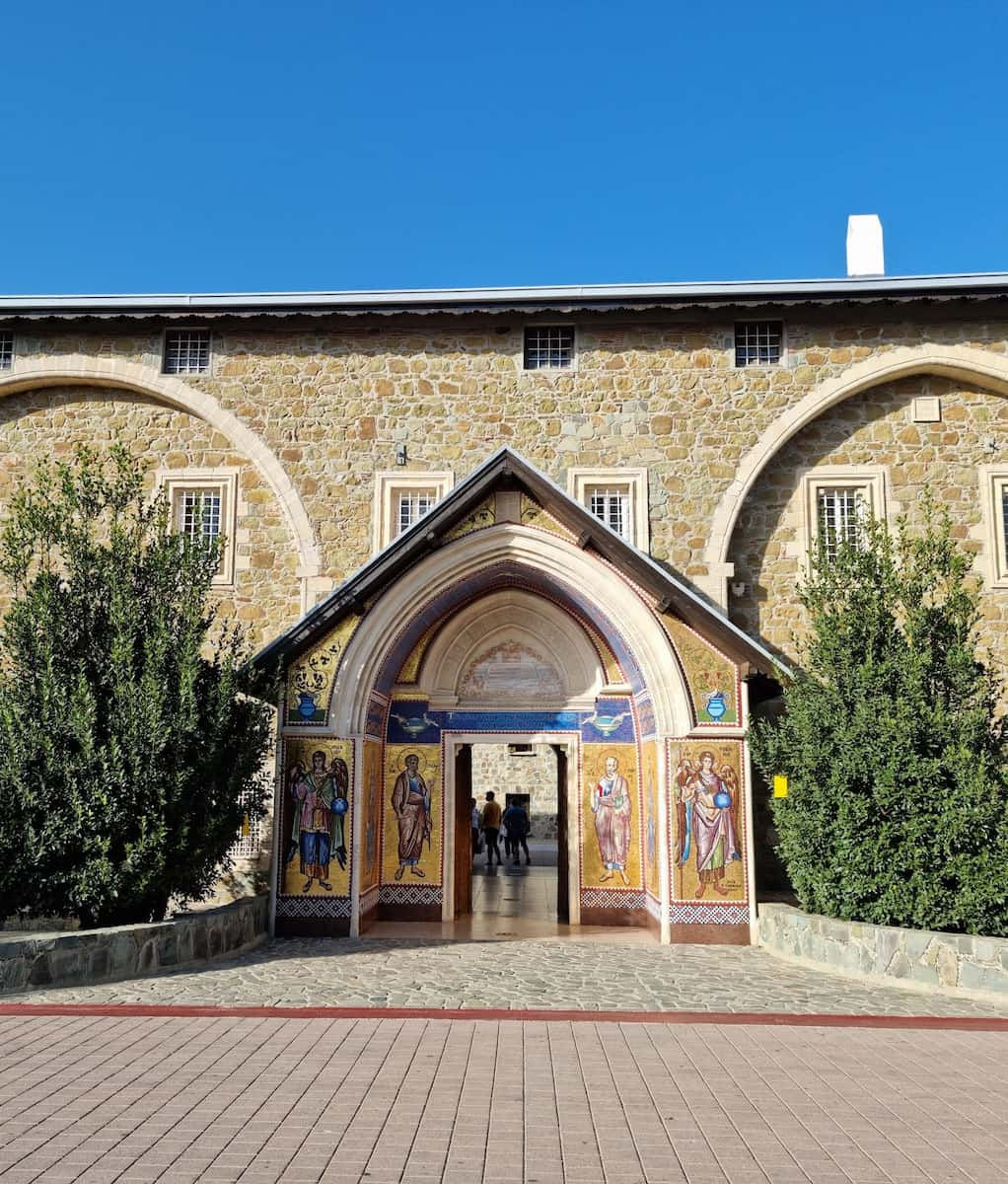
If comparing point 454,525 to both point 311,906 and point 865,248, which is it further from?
point 865,248

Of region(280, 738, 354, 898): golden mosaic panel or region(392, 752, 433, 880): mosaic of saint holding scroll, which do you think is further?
region(392, 752, 433, 880): mosaic of saint holding scroll

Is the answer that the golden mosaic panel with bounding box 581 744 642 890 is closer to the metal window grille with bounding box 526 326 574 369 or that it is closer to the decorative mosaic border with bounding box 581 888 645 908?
the decorative mosaic border with bounding box 581 888 645 908

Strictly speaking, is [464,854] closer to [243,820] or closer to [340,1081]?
[243,820]

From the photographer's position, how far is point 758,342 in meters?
15.3

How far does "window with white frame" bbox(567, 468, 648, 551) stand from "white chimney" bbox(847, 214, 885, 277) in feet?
18.5

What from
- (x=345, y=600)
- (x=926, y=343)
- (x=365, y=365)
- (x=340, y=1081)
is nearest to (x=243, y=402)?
(x=365, y=365)

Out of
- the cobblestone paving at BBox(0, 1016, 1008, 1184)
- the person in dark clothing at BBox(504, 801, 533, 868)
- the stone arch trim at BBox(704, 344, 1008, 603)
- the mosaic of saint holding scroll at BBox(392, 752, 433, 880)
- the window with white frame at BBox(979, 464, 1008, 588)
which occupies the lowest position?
the cobblestone paving at BBox(0, 1016, 1008, 1184)

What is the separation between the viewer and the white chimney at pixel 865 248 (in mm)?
16922

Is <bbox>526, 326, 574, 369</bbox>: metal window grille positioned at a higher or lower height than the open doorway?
higher

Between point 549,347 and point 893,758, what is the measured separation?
812 centimetres

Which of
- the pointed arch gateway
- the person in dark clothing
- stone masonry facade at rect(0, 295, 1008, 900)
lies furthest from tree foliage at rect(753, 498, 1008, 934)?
the person in dark clothing

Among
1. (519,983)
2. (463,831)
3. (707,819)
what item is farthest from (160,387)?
(519,983)

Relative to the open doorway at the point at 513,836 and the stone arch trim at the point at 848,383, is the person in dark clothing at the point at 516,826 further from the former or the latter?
the stone arch trim at the point at 848,383

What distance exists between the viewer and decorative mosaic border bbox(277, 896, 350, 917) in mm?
12023
